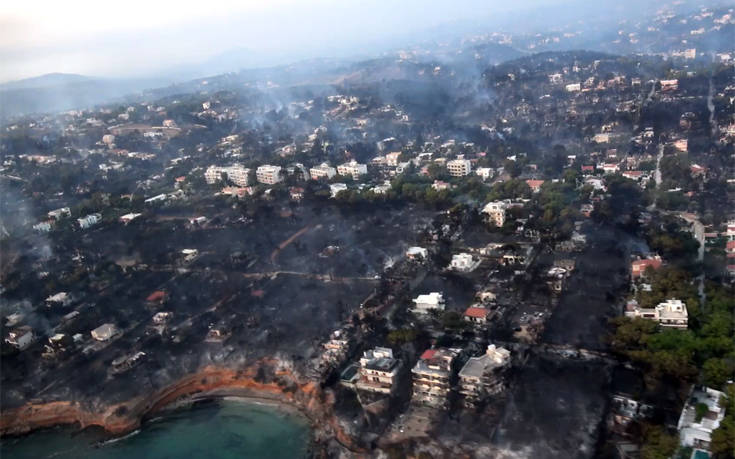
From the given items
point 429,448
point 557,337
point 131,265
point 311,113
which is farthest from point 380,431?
point 311,113

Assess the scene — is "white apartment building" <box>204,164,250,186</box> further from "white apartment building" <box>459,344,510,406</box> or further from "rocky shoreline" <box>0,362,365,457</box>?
"white apartment building" <box>459,344,510,406</box>

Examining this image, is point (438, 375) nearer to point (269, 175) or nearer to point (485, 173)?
point (485, 173)

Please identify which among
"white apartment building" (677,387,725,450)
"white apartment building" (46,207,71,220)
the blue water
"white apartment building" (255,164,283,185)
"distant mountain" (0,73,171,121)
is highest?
"distant mountain" (0,73,171,121)

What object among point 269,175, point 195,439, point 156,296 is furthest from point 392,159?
point 195,439

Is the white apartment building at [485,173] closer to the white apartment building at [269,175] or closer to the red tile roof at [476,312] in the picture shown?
the white apartment building at [269,175]

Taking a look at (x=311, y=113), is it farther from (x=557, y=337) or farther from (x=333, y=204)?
(x=557, y=337)

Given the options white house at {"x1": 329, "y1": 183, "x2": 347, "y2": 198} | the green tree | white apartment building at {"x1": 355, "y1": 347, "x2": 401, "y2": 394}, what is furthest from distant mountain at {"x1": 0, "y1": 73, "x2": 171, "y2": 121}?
the green tree

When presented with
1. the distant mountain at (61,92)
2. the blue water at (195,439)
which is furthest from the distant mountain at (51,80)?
the blue water at (195,439)
